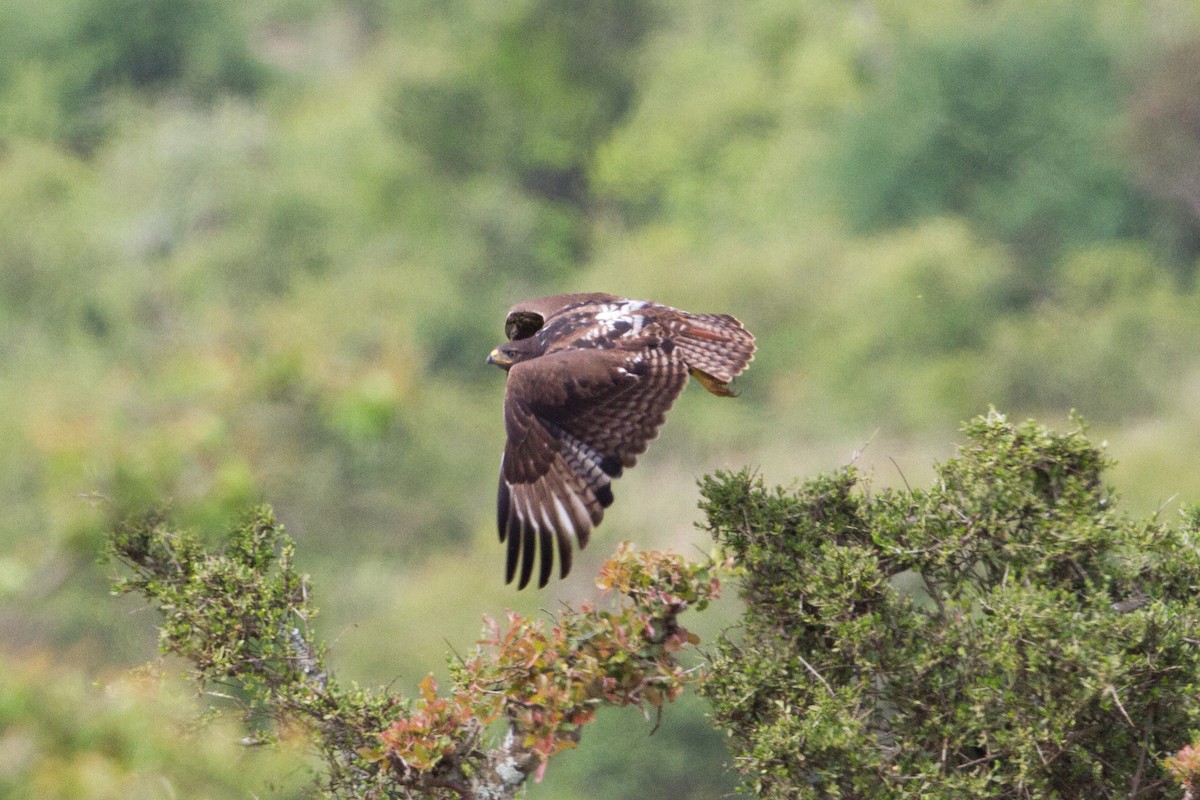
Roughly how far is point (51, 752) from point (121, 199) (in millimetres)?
62406

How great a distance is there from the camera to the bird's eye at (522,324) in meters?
11.0

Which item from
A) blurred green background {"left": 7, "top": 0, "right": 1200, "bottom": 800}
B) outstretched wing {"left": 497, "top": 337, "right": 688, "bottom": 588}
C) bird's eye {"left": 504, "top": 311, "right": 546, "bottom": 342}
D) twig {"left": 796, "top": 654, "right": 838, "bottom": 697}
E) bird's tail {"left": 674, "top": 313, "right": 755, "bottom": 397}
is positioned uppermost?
blurred green background {"left": 7, "top": 0, "right": 1200, "bottom": 800}

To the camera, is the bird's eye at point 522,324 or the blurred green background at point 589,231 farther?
the blurred green background at point 589,231

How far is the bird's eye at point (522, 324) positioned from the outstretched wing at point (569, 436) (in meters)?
1.29

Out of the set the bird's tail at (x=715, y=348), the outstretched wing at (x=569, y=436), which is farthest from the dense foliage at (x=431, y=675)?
the bird's tail at (x=715, y=348)

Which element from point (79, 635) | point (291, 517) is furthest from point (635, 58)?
point (79, 635)

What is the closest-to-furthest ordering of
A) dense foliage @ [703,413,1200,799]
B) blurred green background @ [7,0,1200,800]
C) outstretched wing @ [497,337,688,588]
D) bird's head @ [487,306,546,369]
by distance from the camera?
1. dense foliage @ [703,413,1200,799]
2. outstretched wing @ [497,337,688,588]
3. bird's head @ [487,306,546,369]
4. blurred green background @ [7,0,1200,800]

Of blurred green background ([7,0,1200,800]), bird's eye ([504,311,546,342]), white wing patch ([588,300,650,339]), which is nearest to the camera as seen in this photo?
white wing patch ([588,300,650,339])

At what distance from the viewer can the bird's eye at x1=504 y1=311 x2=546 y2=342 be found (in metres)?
11.0

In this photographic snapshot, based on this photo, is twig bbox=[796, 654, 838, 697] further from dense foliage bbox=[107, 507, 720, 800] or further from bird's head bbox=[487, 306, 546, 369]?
bird's head bbox=[487, 306, 546, 369]

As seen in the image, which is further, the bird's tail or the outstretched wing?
the bird's tail

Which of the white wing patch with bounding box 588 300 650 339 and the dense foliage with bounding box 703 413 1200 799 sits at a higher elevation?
the white wing patch with bounding box 588 300 650 339

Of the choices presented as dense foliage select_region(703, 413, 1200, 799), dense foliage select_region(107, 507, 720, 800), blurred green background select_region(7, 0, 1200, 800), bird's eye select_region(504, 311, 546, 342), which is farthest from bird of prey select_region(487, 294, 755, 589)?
blurred green background select_region(7, 0, 1200, 800)

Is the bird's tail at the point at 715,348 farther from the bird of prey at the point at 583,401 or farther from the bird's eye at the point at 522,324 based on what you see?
the bird's eye at the point at 522,324
